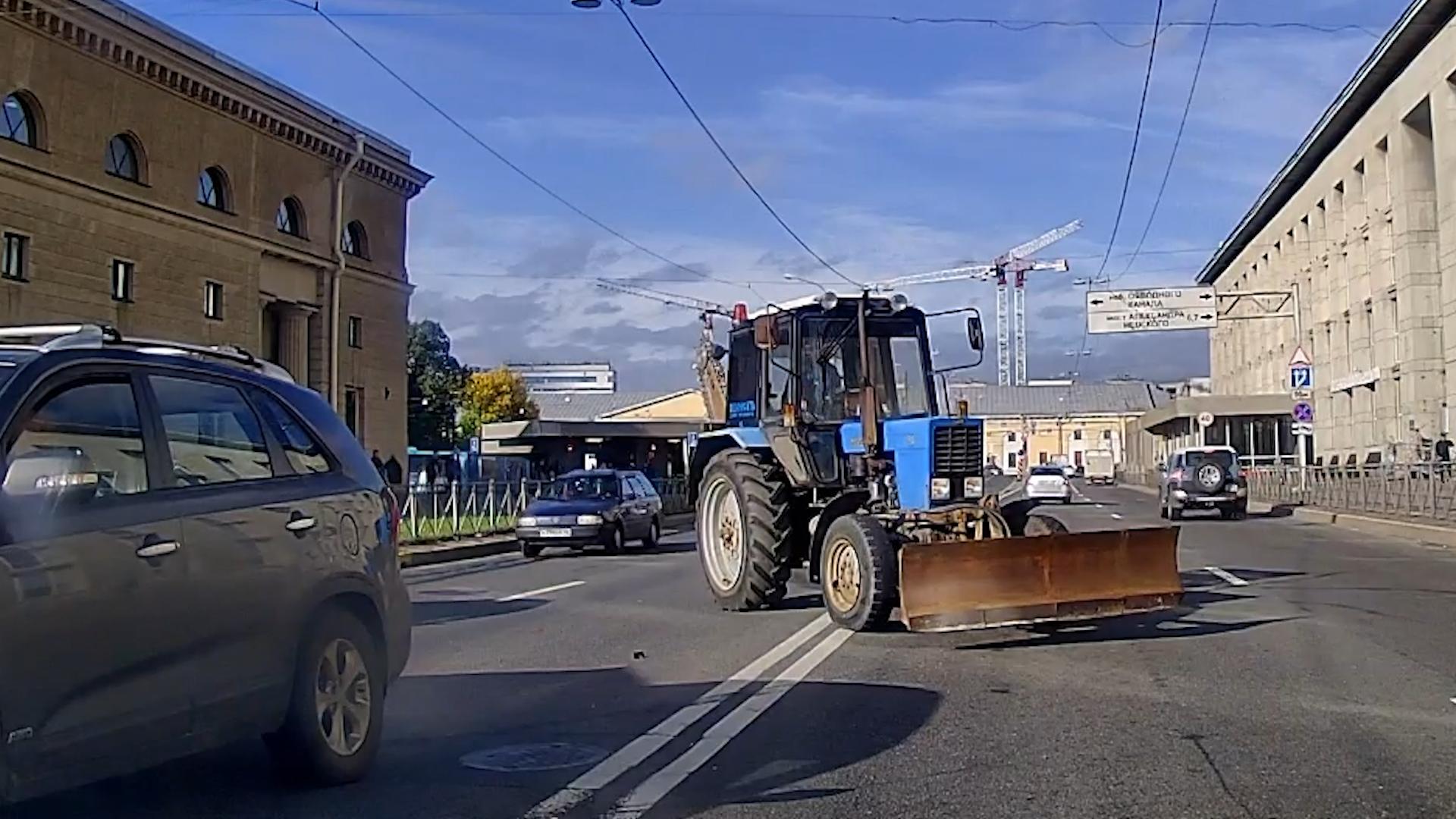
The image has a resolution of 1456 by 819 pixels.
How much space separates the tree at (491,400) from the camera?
98562 millimetres

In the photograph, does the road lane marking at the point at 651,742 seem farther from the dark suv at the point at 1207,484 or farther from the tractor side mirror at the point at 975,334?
the dark suv at the point at 1207,484

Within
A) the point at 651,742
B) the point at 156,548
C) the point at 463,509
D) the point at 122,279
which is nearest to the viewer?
the point at 156,548

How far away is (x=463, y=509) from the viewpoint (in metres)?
29.6

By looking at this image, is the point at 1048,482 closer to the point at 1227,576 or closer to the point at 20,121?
the point at 1227,576

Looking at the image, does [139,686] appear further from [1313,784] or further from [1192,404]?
[1192,404]

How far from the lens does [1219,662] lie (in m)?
10.7

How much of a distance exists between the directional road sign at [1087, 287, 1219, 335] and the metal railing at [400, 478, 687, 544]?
74.3ft

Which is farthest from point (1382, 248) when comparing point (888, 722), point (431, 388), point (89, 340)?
point (431, 388)

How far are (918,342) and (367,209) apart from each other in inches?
1487

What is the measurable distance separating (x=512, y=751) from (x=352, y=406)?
43949 millimetres

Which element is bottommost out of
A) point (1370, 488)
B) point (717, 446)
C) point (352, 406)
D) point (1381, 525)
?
point (1381, 525)

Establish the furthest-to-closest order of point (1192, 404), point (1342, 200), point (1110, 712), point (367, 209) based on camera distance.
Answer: point (1192, 404) → point (1342, 200) → point (367, 209) → point (1110, 712)

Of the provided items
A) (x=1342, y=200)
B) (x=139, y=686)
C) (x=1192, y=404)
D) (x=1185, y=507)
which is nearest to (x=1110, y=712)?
(x=139, y=686)

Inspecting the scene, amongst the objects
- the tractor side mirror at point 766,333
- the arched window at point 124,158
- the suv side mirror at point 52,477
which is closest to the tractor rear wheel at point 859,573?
the tractor side mirror at point 766,333
